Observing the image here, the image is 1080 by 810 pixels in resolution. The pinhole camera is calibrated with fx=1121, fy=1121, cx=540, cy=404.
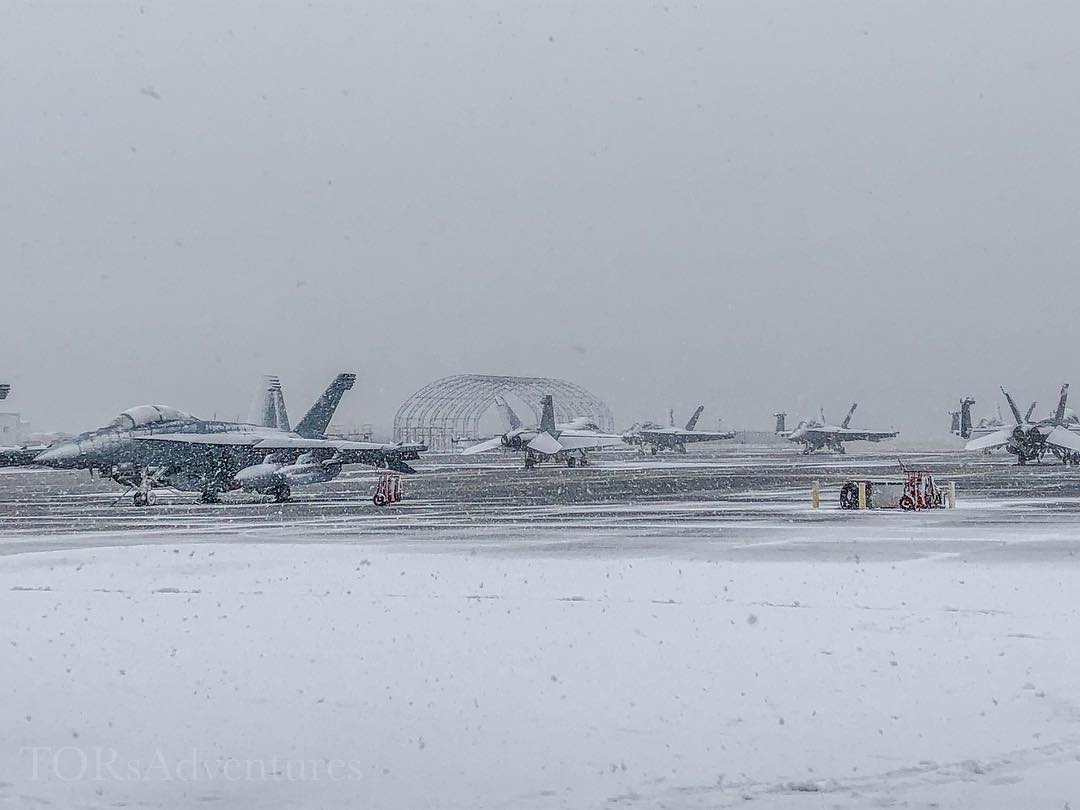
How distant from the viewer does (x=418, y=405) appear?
87.6m

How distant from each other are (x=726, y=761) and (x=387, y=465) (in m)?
22.5

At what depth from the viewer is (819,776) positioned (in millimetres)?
5191

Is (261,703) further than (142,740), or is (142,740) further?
(261,703)

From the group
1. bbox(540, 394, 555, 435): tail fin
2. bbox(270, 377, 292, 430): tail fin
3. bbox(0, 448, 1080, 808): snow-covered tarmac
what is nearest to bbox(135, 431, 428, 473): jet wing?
bbox(270, 377, 292, 430): tail fin

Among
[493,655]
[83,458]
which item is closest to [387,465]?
[83,458]

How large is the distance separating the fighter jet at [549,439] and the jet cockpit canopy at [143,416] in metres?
28.5

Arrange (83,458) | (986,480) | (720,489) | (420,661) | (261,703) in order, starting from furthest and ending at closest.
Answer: (986,480)
(720,489)
(83,458)
(420,661)
(261,703)

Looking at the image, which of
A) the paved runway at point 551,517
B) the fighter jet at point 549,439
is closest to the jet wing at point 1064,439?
the paved runway at point 551,517

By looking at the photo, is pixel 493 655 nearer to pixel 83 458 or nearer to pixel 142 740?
pixel 142 740

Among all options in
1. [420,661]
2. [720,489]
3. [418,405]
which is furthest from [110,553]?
[418,405]

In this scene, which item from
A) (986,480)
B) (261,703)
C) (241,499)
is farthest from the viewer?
(986,480)

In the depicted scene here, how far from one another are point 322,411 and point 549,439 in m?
25.2

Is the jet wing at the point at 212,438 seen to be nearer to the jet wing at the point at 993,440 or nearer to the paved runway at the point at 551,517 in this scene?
the paved runway at the point at 551,517

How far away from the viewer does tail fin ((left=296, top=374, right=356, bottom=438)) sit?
1219 inches
